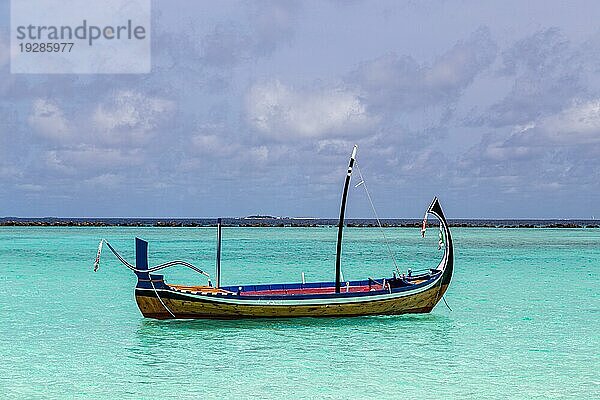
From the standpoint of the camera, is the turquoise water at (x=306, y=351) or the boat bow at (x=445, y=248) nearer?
the turquoise water at (x=306, y=351)

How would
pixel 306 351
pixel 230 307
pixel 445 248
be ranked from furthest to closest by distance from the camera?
pixel 445 248, pixel 230 307, pixel 306 351

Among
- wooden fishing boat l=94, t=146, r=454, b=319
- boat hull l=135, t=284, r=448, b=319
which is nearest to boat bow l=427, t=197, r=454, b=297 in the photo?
wooden fishing boat l=94, t=146, r=454, b=319

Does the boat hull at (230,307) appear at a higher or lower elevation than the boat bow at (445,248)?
lower

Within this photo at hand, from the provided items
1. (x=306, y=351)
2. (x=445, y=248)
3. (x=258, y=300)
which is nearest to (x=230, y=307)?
(x=258, y=300)

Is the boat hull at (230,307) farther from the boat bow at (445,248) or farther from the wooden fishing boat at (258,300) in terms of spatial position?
the boat bow at (445,248)

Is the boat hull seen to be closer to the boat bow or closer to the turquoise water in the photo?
the turquoise water

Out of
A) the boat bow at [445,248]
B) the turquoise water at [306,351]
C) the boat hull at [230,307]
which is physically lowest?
the turquoise water at [306,351]

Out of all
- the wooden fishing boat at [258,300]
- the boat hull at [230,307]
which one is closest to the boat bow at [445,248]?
the wooden fishing boat at [258,300]

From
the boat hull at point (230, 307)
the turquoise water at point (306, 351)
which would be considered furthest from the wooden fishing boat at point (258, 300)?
the turquoise water at point (306, 351)

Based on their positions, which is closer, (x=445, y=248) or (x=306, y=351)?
(x=306, y=351)

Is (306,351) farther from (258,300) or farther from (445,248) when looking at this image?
(445,248)

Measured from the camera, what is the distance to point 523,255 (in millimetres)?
56469

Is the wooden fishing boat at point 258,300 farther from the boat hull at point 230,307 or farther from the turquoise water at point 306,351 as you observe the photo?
the turquoise water at point 306,351

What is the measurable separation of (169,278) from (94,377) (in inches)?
868
